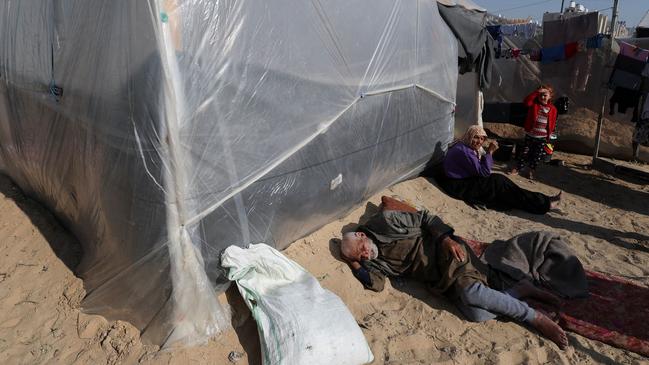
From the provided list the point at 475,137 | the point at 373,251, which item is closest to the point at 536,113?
the point at 475,137

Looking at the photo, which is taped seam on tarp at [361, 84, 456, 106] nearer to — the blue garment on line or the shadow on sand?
the shadow on sand

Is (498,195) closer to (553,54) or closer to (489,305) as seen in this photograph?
(489,305)

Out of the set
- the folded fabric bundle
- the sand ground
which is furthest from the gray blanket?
the folded fabric bundle

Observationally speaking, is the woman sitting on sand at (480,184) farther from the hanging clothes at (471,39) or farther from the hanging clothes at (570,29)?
the hanging clothes at (570,29)

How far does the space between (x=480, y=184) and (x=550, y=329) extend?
230 centimetres

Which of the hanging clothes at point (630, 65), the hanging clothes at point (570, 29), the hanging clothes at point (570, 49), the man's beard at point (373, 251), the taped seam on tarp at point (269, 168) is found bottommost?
the man's beard at point (373, 251)

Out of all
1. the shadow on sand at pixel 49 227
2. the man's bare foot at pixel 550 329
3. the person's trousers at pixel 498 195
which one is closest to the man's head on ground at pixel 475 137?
the person's trousers at pixel 498 195

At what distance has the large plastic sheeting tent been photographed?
227cm

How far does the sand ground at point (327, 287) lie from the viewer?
2.53m

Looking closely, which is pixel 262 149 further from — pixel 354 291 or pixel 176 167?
pixel 354 291

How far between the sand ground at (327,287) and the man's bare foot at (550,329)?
0.05 metres

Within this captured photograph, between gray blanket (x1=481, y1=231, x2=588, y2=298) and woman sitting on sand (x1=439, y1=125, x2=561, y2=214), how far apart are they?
141cm

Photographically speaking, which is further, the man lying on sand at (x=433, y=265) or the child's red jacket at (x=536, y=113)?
the child's red jacket at (x=536, y=113)

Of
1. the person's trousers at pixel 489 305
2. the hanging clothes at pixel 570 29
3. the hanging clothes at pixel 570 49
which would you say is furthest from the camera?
the hanging clothes at pixel 570 49
